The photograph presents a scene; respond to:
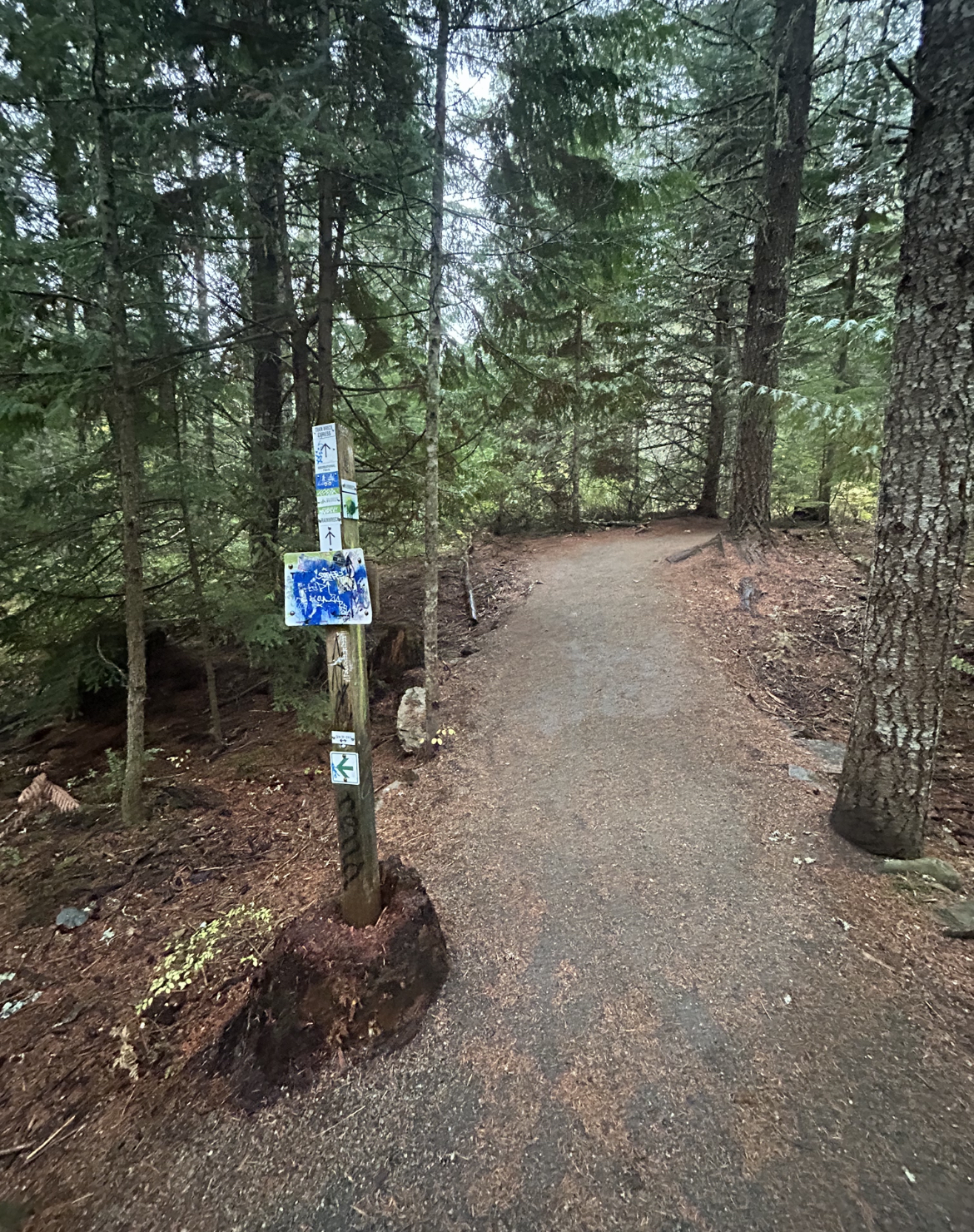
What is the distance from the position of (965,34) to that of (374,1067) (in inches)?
274

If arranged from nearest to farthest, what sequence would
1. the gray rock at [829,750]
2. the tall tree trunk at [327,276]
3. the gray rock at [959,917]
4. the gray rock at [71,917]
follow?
the gray rock at [959,917], the gray rock at [71,917], the gray rock at [829,750], the tall tree trunk at [327,276]

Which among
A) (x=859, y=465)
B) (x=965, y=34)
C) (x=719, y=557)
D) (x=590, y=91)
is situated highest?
(x=590, y=91)

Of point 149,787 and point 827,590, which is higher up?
point 827,590

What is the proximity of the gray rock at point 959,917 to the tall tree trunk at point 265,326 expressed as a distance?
6.52 metres

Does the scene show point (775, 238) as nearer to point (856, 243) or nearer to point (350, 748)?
point (856, 243)

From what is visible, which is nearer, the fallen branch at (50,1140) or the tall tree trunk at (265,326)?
the fallen branch at (50,1140)

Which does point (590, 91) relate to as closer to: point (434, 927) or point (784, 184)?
point (784, 184)

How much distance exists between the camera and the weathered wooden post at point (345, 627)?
2881 mm

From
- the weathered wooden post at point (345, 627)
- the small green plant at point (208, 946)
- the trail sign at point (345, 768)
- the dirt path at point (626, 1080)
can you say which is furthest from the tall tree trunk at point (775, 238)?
the small green plant at point (208, 946)

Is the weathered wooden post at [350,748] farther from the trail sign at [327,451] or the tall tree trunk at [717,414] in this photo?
the tall tree trunk at [717,414]

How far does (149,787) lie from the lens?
18.6 ft

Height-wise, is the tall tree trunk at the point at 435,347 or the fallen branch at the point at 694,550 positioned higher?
the tall tree trunk at the point at 435,347

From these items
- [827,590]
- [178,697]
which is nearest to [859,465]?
[827,590]

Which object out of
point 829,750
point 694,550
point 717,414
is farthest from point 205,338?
point 717,414
